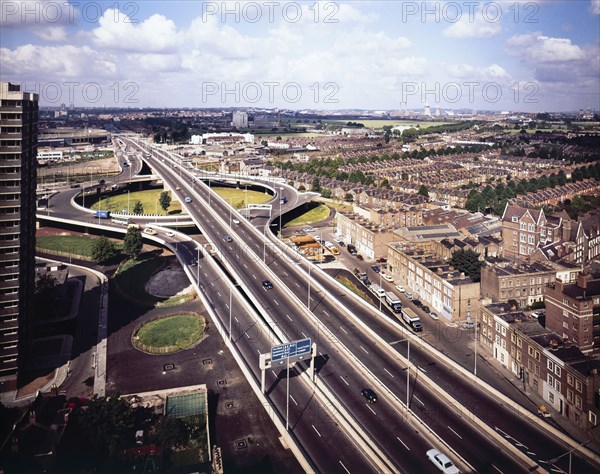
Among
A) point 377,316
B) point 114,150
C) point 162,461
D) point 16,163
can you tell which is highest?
point 114,150

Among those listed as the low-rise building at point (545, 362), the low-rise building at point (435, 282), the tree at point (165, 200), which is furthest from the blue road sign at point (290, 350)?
the tree at point (165, 200)

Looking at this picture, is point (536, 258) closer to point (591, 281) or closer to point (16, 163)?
point (591, 281)

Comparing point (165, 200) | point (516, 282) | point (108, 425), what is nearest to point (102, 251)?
point (165, 200)

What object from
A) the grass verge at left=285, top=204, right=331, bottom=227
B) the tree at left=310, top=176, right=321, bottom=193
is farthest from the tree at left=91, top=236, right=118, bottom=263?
the tree at left=310, top=176, right=321, bottom=193

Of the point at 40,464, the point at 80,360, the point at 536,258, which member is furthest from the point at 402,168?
the point at 40,464

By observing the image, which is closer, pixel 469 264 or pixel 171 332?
pixel 171 332

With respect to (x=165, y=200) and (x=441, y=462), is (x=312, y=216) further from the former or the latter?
(x=441, y=462)

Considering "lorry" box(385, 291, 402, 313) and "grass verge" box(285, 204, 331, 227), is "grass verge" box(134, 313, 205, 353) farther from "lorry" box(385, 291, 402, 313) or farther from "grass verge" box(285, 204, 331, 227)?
"grass verge" box(285, 204, 331, 227)
